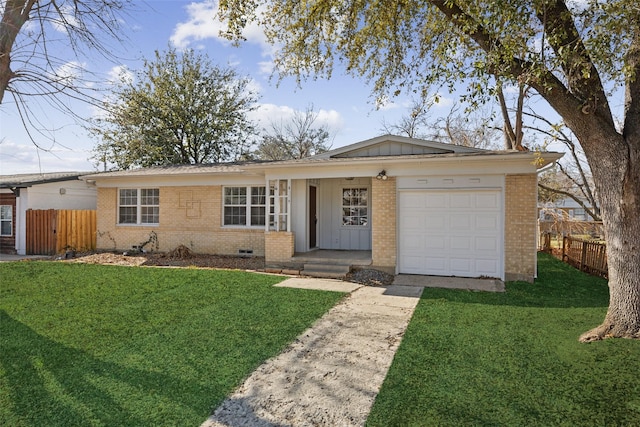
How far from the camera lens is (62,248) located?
1491 cm

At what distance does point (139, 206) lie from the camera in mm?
14352

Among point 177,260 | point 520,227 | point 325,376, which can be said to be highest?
point 520,227

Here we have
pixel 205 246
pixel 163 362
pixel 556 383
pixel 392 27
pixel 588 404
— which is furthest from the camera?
pixel 205 246

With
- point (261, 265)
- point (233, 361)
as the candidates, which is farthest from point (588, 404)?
point (261, 265)

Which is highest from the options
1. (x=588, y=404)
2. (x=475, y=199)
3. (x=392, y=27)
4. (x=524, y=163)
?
(x=392, y=27)

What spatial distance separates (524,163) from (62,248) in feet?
54.0

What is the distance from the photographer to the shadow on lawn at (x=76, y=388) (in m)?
3.42

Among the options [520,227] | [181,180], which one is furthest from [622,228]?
[181,180]

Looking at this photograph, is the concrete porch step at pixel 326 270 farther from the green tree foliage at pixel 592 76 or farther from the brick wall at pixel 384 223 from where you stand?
the green tree foliage at pixel 592 76

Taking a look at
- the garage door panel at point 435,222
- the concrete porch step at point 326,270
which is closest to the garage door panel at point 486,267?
the garage door panel at point 435,222

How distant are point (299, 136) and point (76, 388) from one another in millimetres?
27740

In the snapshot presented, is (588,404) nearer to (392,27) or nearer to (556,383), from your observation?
(556,383)

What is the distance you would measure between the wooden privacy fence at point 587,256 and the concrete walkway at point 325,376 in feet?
23.3

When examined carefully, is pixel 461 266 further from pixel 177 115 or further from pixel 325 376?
pixel 177 115
